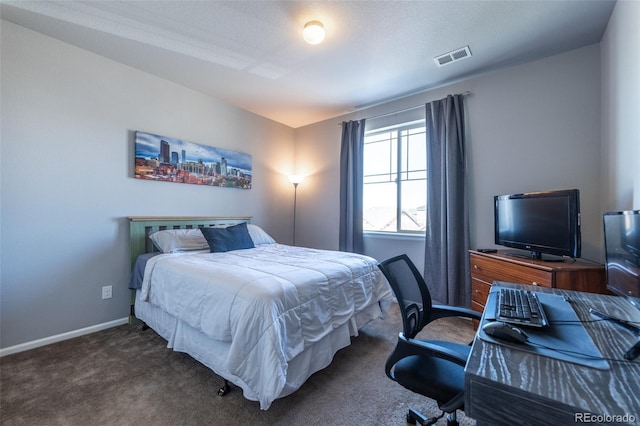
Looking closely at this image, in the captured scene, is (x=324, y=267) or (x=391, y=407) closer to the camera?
(x=391, y=407)

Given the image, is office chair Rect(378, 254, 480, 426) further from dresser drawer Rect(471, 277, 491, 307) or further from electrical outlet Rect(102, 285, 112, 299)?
electrical outlet Rect(102, 285, 112, 299)

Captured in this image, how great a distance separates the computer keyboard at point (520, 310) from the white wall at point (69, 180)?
10.6 ft

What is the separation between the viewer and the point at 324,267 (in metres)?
2.09

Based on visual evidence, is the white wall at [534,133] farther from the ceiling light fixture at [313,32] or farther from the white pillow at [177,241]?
the white pillow at [177,241]

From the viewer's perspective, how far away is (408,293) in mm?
1410

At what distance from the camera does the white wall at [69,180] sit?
216 cm

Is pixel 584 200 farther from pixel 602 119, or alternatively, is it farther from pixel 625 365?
pixel 625 365

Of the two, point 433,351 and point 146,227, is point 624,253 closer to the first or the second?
point 433,351

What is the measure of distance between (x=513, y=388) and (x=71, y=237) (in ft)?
10.8

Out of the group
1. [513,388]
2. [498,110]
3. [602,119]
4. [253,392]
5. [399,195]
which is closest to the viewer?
[513,388]

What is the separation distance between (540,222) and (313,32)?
8.15 ft

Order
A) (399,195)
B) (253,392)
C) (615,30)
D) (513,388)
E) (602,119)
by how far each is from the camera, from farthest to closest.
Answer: (399,195), (602,119), (615,30), (253,392), (513,388)

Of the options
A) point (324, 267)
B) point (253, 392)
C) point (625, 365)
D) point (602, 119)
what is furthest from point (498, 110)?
point (253, 392)

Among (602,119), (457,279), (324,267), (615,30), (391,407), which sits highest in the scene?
(615,30)
